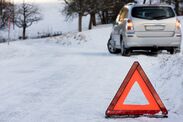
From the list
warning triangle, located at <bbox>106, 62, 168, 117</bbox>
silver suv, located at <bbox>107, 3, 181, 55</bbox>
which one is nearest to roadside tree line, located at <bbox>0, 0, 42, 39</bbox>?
silver suv, located at <bbox>107, 3, 181, 55</bbox>

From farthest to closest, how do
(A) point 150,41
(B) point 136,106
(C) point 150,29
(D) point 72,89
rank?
(A) point 150,41
(C) point 150,29
(D) point 72,89
(B) point 136,106

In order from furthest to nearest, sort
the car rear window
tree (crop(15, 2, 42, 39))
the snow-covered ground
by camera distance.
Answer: the snow-covered ground → tree (crop(15, 2, 42, 39)) → the car rear window

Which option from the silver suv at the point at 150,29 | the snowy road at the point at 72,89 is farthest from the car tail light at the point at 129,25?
the snowy road at the point at 72,89

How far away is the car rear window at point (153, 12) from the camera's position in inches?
677

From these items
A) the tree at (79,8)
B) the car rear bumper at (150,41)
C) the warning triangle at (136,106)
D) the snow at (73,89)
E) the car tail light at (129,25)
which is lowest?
the snow at (73,89)

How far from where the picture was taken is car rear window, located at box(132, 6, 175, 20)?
17.2 meters

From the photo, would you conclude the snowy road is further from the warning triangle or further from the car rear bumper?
the car rear bumper

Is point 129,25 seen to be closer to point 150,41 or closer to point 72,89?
point 150,41

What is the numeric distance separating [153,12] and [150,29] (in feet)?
2.36

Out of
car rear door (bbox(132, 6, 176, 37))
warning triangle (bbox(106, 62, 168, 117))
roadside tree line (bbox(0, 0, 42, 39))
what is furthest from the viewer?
roadside tree line (bbox(0, 0, 42, 39))

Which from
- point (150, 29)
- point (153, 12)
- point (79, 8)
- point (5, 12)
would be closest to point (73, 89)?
point (150, 29)

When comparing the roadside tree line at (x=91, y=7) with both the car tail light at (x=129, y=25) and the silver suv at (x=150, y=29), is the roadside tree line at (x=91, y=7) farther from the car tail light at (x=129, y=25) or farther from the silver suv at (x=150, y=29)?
the car tail light at (x=129, y=25)

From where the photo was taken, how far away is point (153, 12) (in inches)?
684

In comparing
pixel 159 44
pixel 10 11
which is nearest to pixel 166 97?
pixel 159 44
